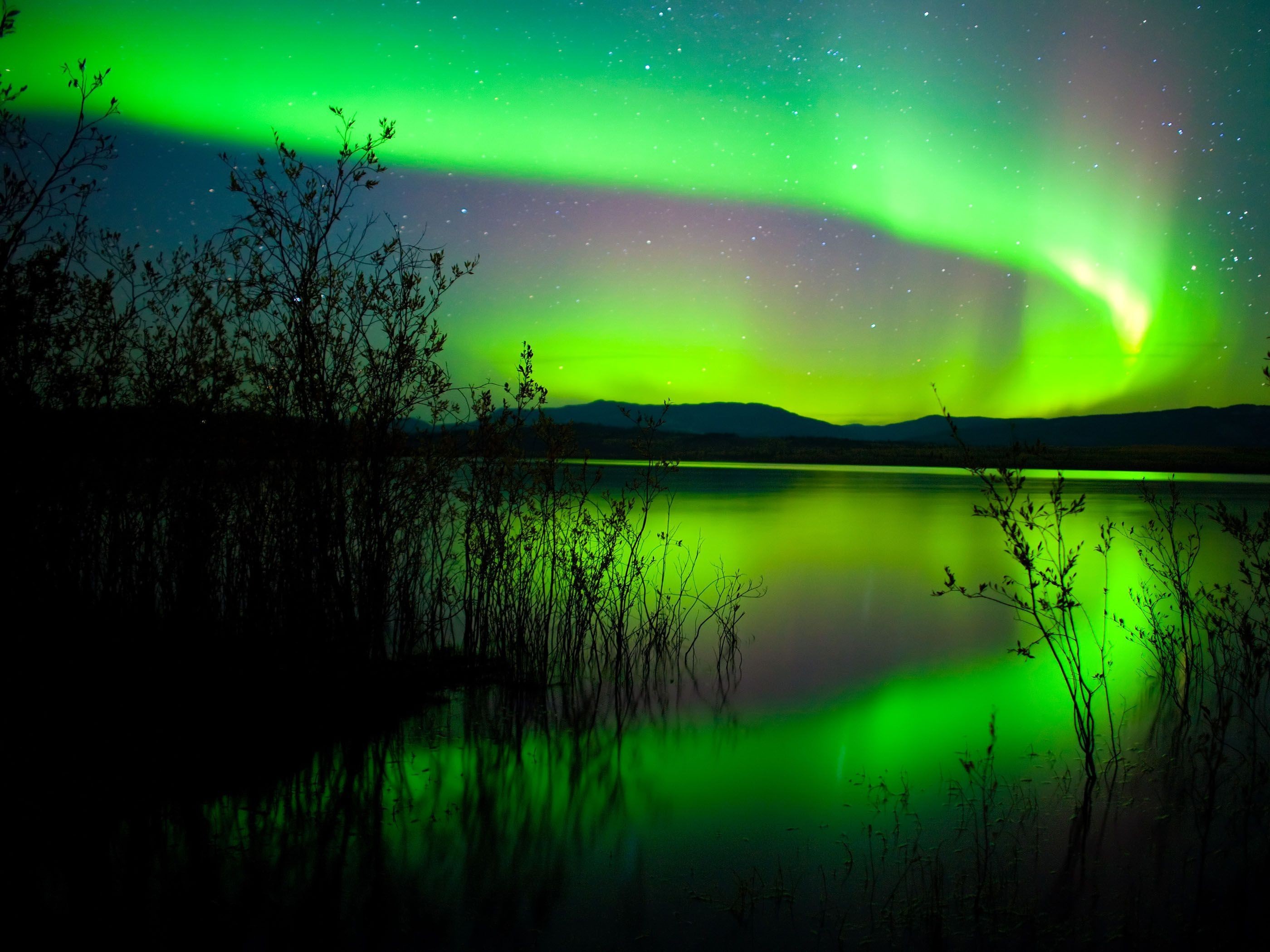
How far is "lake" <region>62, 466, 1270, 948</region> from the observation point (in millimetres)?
3852

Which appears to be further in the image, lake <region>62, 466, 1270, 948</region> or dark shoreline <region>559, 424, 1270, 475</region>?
dark shoreline <region>559, 424, 1270, 475</region>

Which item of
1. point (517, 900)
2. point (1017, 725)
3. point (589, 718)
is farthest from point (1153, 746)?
point (517, 900)

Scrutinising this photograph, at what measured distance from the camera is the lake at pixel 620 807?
12.6ft

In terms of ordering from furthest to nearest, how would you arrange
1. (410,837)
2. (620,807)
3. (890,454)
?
(890,454)
(620,807)
(410,837)

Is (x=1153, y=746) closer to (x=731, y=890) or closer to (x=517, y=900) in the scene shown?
(x=731, y=890)

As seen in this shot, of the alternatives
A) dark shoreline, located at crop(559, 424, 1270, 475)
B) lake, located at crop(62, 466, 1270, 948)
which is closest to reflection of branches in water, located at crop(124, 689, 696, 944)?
lake, located at crop(62, 466, 1270, 948)

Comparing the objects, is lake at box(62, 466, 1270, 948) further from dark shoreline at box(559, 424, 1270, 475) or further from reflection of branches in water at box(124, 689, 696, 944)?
dark shoreline at box(559, 424, 1270, 475)

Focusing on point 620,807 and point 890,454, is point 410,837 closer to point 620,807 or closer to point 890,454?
point 620,807

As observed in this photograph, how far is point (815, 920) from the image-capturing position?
386 cm

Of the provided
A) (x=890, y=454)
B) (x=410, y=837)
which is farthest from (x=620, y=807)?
(x=890, y=454)

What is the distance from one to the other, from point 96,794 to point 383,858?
188cm

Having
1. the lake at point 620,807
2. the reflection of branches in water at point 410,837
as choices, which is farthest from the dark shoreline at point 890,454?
the reflection of branches in water at point 410,837

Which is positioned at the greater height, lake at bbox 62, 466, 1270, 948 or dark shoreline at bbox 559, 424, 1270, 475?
dark shoreline at bbox 559, 424, 1270, 475

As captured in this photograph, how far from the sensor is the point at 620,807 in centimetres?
529
